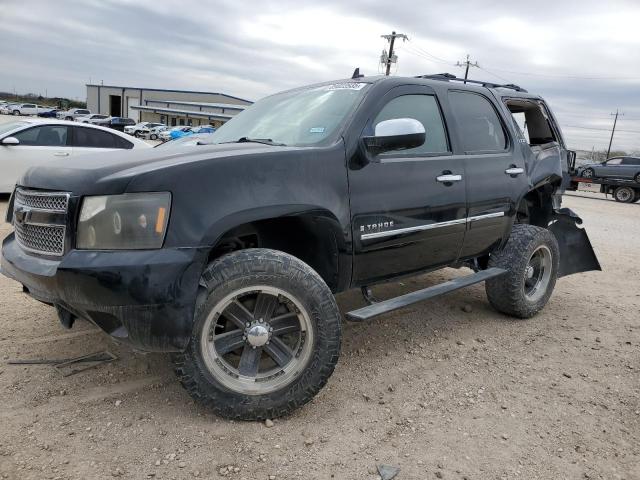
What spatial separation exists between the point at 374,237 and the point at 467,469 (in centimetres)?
143

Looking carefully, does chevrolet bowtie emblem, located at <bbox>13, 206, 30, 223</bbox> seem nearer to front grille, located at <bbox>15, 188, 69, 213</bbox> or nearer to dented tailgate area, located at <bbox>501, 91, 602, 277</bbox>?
front grille, located at <bbox>15, 188, 69, 213</bbox>

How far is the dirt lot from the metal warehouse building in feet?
197

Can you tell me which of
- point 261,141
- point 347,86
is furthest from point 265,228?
point 347,86

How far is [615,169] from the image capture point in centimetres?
2183

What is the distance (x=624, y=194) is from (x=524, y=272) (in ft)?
65.9

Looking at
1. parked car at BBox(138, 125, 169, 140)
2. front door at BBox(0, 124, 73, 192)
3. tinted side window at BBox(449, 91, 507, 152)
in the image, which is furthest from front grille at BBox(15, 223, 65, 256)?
parked car at BBox(138, 125, 169, 140)

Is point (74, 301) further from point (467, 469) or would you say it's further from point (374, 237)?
point (467, 469)

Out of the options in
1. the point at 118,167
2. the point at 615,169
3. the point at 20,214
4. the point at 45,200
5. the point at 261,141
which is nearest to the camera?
the point at 118,167

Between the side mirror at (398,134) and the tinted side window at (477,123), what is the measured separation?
1.05 metres

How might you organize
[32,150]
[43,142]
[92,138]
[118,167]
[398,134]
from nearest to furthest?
[118,167], [398,134], [32,150], [43,142], [92,138]

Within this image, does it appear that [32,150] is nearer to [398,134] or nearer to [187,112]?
[398,134]

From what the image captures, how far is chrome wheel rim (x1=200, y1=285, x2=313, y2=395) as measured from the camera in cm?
282

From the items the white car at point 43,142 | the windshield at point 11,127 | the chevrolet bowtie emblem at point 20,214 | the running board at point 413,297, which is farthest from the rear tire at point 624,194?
the chevrolet bowtie emblem at point 20,214

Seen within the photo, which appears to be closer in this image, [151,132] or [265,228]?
[265,228]
